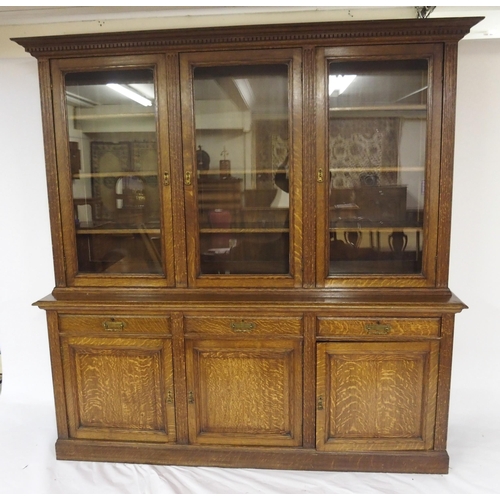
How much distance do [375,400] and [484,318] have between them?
2.68ft

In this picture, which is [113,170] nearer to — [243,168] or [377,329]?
[243,168]

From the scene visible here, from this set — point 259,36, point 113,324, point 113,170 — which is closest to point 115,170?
point 113,170

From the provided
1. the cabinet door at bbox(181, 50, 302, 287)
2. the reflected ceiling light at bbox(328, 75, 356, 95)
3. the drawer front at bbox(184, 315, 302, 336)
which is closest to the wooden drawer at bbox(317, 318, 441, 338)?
the drawer front at bbox(184, 315, 302, 336)

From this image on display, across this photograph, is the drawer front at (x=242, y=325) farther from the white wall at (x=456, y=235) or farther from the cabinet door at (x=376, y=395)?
the white wall at (x=456, y=235)

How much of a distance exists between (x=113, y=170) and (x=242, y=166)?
1.88 feet

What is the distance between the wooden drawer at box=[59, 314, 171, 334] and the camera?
188 cm

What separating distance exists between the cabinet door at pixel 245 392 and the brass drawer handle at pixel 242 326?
0.17ft

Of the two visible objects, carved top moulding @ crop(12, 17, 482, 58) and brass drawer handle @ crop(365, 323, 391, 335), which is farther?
brass drawer handle @ crop(365, 323, 391, 335)

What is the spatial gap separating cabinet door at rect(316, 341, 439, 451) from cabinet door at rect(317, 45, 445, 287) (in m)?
0.29

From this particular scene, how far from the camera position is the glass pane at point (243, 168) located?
6.03ft

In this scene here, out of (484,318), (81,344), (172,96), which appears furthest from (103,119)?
(484,318)

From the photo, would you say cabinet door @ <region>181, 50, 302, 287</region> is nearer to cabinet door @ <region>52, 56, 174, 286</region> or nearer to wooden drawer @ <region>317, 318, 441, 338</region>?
cabinet door @ <region>52, 56, 174, 286</region>

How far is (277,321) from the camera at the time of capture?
6.00 feet

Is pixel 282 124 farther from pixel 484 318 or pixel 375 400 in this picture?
pixel 484 318
